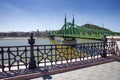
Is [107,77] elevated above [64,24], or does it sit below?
below

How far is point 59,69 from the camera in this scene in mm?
6344

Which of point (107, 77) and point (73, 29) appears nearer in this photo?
point (107, 77)

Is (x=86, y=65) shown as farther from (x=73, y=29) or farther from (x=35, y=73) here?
(x=73, y=29)

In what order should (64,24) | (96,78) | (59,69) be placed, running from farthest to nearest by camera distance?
(64,24)
(59,69)
(96,78)

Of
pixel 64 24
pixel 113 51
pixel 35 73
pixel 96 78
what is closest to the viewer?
pixel 96 78

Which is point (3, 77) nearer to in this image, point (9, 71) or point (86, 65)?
point (9, 71)

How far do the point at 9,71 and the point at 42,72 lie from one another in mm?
1443

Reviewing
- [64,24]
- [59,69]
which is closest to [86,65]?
[59,69]

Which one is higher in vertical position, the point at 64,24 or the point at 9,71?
the point at 64,24

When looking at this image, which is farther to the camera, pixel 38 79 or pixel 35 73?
pixel 35 73

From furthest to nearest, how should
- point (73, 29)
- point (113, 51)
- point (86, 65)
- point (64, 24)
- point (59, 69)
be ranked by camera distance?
point (64, 24) < point (73, 29) < point (113, 51) < point (86, 65) < point (59, 69)

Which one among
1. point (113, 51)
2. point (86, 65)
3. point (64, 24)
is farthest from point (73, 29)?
point (86, 65)

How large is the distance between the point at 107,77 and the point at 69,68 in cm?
180

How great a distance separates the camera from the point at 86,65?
7145 mm
